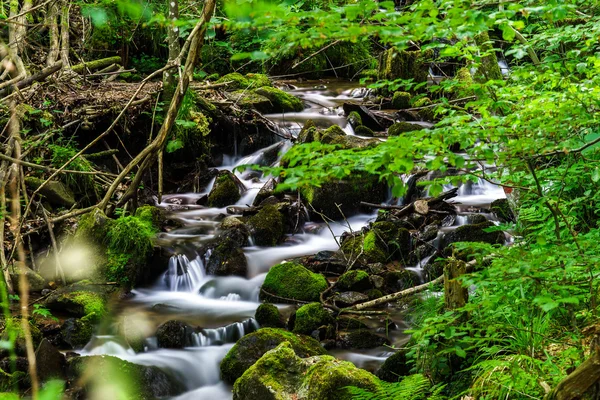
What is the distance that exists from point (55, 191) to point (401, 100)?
327 inches

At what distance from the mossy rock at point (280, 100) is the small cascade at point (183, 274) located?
20.0ft

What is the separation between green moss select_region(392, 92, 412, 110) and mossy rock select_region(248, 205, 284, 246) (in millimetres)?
5879

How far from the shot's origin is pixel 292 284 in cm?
713

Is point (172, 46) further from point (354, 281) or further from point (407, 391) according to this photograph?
point (407, 391)

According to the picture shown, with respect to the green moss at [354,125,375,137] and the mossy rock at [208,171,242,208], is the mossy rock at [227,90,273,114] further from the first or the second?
the mossy rock at [208,171,242,208]

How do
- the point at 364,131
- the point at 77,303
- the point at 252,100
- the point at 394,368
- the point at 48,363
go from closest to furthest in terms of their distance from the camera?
1. the point at 394,368
2. the point at 48,363
3. the point at 77,303
4. the point at 364,131
5. the point at 252,100

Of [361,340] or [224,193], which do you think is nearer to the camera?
[361,340]

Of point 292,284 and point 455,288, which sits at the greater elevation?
point 455,288

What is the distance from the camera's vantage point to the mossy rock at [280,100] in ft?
43.2

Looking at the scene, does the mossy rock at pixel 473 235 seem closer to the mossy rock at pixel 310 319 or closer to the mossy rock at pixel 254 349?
the mossy rock at pixel 310 319

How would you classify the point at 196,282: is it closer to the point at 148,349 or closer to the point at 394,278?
the point at 148,349

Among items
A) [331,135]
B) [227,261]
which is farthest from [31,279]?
[331,135]

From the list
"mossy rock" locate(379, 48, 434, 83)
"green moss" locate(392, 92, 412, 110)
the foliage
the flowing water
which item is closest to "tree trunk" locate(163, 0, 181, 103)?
the flowing water

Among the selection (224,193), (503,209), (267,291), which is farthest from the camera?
(224,193)
